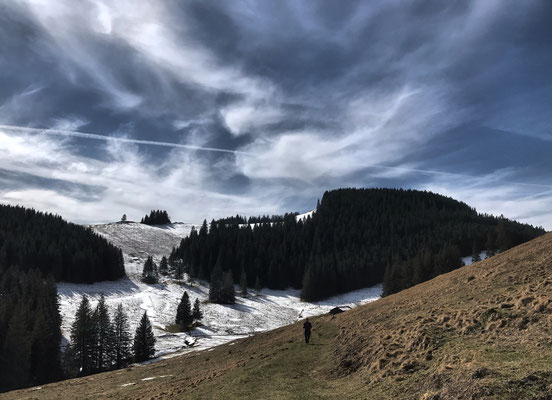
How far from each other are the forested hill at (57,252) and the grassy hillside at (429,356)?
128 meters

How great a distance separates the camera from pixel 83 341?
202 ft

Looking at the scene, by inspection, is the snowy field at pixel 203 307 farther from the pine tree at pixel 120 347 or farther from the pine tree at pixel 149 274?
the pine tree at pixel 120 347

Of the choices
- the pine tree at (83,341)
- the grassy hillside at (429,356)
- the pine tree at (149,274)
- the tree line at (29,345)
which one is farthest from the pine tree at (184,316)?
the grassy hillside at (429,356)

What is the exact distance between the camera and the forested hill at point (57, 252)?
13525 cm

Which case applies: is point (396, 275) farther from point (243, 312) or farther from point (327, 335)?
point (327, 335)

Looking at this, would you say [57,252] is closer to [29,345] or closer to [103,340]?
[103,340]

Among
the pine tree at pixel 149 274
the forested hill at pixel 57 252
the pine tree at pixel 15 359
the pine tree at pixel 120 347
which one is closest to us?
the pine tree at pixel 15 359

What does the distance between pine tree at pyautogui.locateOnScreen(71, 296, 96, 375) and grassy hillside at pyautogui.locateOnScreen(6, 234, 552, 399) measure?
35.9 metres

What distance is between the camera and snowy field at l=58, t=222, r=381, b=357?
83.3 m

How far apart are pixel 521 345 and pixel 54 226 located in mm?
212114

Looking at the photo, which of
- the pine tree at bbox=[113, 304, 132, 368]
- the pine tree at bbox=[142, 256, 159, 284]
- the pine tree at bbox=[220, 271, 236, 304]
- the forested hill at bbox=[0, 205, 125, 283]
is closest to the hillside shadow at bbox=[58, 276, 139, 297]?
the forested hill at bbox=[0, 205, 125, 283]

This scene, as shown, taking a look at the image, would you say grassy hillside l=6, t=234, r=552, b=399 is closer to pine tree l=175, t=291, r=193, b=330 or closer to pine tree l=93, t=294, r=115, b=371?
pine tree l=93, t=294, r=115, b=371

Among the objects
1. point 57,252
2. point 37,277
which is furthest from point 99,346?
point 57,252

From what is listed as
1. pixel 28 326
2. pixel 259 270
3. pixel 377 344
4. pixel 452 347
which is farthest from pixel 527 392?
pixel 259 270
